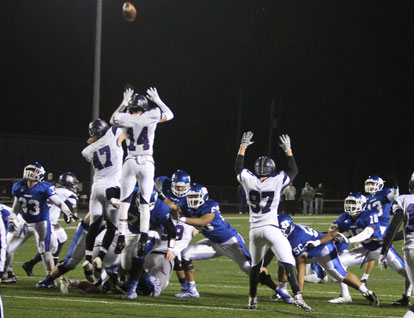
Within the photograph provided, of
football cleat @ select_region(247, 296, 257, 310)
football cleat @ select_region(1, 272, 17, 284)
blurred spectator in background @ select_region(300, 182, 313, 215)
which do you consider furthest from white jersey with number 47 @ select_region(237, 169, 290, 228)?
blurred spectator in background @ select_region(300, 182, 313, 215)

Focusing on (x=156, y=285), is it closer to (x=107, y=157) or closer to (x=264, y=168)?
(x=107, y=157)

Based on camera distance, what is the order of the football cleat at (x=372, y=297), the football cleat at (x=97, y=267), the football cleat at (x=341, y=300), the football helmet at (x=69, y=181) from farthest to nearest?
the football helmet at (x=69, y=181)
the football cleat at (x=97, y=267)
the football cleat at (x=341, y=300)
the football cleat at (x=372, y=297)

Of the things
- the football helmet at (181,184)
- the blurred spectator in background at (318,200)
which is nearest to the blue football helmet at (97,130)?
the football helmet at (181,184)

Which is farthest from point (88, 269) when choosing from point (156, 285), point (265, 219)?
point (265, 219)

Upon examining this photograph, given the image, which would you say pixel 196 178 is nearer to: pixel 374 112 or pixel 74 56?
pixel 74 56

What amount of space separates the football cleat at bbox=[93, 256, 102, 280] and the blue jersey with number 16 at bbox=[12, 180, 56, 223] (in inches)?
63.6

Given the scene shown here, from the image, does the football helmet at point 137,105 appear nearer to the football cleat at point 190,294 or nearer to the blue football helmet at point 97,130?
the blue football helmet at point 97,130

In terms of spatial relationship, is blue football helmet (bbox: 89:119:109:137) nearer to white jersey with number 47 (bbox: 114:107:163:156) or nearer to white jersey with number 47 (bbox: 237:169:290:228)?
white jersey with number 47 (bbox: 114:107:163:156)

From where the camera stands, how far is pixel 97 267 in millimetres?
9812

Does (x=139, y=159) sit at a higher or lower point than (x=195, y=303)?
higher

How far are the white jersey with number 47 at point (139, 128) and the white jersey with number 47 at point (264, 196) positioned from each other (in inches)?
58.8

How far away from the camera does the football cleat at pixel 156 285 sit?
10000 millimetres

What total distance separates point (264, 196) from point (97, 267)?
2.49m

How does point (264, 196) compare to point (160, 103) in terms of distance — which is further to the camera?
point (160, 103)
